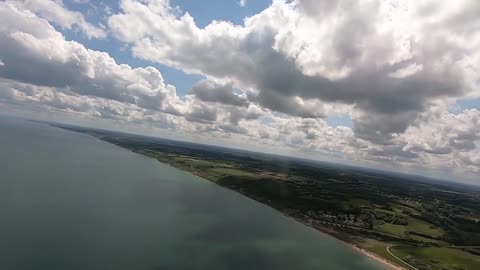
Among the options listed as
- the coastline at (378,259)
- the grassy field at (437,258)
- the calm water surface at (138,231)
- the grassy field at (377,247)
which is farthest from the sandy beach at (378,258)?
the grassy field at (437,258)

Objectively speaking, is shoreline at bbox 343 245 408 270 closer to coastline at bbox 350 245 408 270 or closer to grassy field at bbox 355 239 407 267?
coastline at bbox 350 245 408 270

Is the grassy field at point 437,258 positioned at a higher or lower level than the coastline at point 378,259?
higher

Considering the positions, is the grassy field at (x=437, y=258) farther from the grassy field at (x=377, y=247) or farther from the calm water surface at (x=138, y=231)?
the calm water surface at (x=138, y=231)

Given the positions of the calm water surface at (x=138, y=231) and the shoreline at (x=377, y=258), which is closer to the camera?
the calm water surface at (x=138, y=231)

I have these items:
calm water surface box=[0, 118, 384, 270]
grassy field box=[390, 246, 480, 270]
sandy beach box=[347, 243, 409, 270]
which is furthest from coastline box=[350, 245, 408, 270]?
grassy field box=[390, 246, 480, 270]

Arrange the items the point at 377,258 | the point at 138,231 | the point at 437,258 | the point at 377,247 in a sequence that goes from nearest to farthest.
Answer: the point at 138,231
the point at 377,258
the point at 437,258
the point at 377,247

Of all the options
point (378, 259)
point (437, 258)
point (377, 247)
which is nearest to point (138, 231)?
point (378, 259)

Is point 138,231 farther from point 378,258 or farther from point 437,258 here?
point 437,258

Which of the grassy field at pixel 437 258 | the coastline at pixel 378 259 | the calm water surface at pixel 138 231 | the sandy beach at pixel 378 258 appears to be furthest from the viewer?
the grassy field at pixel 437 258
